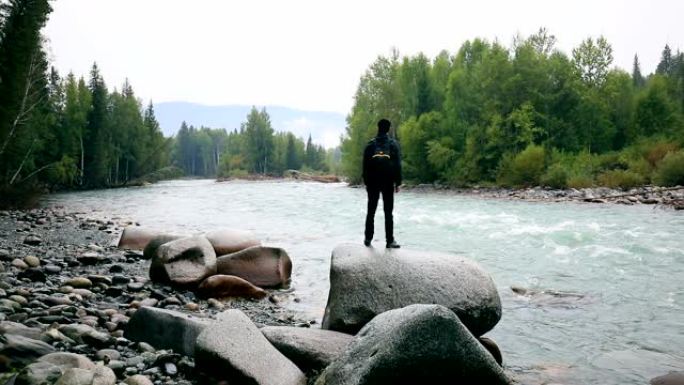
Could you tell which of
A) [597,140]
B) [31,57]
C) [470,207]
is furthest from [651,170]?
[31,57]

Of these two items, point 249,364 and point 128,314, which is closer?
point 249,364

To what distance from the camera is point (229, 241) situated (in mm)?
13281

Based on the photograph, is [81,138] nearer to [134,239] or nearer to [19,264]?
[134,239]

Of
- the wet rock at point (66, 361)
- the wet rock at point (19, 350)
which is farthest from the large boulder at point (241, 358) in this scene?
the wet rock at point (19, 350)

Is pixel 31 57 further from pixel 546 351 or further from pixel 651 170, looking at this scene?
pixel 651 170

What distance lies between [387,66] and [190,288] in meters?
63.7

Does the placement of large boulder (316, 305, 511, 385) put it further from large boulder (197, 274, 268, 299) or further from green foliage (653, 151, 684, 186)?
green foliage (653, 151, 684, 186)

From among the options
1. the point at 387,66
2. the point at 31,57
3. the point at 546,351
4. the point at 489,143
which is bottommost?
the point at 546,351

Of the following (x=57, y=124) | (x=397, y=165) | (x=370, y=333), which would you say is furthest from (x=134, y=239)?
(x=57, y=124)

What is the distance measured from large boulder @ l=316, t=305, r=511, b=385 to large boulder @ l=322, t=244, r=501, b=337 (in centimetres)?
196

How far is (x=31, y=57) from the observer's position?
30.4 m

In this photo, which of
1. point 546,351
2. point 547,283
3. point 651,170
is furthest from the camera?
point 651,170

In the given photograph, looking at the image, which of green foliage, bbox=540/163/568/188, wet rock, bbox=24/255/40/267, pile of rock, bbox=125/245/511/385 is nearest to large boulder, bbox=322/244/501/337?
pile of rock, bbox=125/245/511/385

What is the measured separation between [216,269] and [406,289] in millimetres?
5297
